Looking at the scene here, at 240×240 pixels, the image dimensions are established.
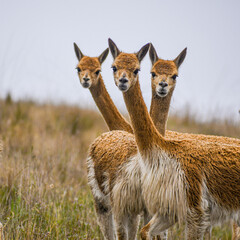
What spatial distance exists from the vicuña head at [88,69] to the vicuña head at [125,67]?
1363 mm

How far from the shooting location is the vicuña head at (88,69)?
5.38 metres

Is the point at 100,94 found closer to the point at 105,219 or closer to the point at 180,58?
the point at 180,58

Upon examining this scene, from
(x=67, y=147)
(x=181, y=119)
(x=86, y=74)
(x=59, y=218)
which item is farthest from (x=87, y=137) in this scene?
(x=59, y=218)

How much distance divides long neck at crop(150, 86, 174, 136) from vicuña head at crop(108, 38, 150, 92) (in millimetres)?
559

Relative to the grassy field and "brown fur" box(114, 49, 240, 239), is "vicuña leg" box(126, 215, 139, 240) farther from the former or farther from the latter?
"brown fur" box(114, 49, 240, 239)

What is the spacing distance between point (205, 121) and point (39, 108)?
4759 millimetres

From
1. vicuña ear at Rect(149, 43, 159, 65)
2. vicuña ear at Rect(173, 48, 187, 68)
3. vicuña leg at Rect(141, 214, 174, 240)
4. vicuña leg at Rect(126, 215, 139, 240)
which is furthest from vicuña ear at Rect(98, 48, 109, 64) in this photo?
vicuña leg at Rect(141, 214, 174, 240)

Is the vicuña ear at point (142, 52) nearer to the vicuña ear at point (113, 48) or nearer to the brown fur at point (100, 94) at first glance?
the vicuña ear at point (113, 48)

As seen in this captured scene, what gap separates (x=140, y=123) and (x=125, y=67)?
543 millimetres

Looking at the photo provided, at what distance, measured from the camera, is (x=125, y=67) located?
12.1 feet

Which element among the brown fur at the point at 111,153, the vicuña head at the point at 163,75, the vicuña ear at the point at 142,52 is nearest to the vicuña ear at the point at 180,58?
the vicuña head at the point at 163,75

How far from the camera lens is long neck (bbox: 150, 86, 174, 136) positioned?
171 inches

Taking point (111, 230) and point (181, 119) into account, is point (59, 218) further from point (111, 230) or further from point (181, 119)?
point (181, 119)

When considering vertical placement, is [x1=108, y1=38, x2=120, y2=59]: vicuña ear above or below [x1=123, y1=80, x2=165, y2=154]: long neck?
above
